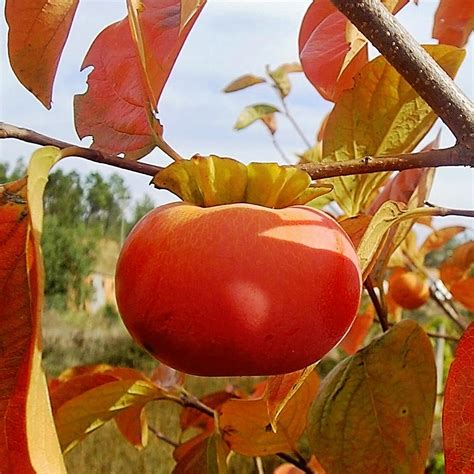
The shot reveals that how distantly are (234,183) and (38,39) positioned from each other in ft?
0.55

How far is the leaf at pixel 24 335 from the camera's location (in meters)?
0.24

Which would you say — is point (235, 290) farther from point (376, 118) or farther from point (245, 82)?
point (245, 82)

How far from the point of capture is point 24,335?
0.90ft

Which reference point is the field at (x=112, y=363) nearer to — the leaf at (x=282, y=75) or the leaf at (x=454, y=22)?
the leaf at (x=454, y=22)

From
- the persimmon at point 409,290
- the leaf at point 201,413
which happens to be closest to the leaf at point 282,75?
the persimmon at point 409,290

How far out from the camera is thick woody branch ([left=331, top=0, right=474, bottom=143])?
1.13ft

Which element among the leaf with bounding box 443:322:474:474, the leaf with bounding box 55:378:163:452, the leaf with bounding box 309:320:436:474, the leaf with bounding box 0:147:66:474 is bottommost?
the leaf with bounding box 55:378:163:452

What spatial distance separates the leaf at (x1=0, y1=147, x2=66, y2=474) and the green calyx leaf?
7 centimetres

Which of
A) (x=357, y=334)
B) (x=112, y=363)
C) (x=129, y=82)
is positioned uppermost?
(x=129, y=82)

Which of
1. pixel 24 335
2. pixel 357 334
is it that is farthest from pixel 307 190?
pixel 357 334

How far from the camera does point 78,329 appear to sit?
483 centimetres

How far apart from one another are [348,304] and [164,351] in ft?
0.26

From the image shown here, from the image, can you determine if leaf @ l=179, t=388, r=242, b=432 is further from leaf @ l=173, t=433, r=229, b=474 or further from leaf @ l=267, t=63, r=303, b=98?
leaf @ l=267, t=63, r=303, b=98

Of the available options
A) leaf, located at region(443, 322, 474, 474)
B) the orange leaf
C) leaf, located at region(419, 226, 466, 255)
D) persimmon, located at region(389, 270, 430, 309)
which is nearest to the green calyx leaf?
leaf, located at region(443, 322, 474, 474)
